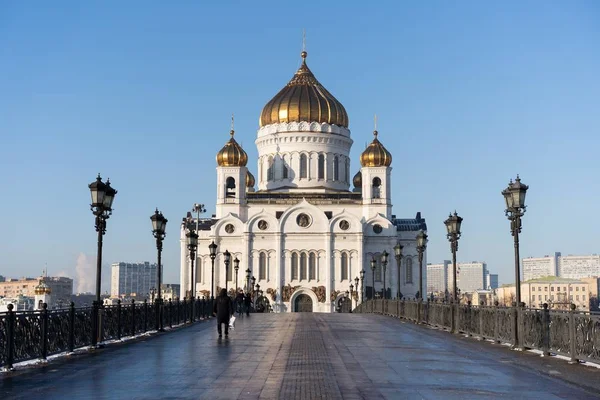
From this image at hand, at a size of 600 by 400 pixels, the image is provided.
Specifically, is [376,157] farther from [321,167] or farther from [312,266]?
[312,266]

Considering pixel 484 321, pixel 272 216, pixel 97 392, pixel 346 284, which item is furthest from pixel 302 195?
pixel 97 392

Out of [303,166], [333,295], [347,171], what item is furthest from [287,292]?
[347,171]

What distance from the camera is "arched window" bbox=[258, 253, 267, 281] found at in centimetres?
8394

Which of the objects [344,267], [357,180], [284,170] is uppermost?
[284,170]

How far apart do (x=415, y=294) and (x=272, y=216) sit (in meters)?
17.2

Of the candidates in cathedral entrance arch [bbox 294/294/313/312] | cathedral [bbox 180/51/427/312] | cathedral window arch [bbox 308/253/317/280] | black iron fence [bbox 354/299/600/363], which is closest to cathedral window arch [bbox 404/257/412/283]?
cathedral [bbox 180/51/427/312]

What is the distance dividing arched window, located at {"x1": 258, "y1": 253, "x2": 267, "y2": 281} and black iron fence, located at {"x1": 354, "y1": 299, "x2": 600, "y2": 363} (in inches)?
2082

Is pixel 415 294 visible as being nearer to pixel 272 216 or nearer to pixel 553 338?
pixel 272 216

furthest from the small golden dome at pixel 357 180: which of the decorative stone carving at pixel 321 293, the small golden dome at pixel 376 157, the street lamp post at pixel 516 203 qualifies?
the street lamp post at pixel 516 203

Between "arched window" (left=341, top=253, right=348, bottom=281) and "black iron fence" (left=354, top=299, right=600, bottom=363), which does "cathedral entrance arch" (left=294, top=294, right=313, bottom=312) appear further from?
"black iron fence" (left=354, top=299, right=600, bottom=363)

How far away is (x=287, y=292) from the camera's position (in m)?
83.0

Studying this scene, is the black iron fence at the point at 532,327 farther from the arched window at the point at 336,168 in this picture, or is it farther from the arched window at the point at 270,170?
the arched window at the point at 270,170

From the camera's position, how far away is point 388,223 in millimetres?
85688

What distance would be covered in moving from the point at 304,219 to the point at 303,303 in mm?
8424
